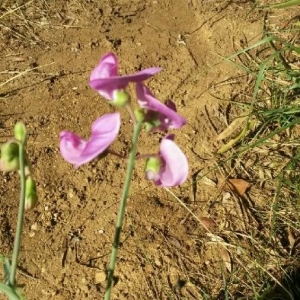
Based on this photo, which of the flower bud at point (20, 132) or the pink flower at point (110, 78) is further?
the flower bud at point (20, 132)

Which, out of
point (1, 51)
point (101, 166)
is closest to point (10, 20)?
point (1, 51)

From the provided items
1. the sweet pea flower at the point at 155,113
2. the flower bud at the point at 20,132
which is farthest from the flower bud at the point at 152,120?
the flower bud at the point at 20,132

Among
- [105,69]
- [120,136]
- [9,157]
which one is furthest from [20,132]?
[120,136]

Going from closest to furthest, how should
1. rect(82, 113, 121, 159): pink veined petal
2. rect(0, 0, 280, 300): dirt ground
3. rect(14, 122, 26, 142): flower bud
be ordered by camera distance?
rect(82, 113, 121, 159): pink veined petal < rect(14, 122, 26, 142): flower bud < rect(0, 0, 280, 300): dirt ground

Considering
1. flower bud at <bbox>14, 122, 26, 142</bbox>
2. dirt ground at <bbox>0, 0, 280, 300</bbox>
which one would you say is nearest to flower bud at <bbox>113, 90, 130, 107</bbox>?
flower bud at <bbox>14, 122, 26, 142</bbox>

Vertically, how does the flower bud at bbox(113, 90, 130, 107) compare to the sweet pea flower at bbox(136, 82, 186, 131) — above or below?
above

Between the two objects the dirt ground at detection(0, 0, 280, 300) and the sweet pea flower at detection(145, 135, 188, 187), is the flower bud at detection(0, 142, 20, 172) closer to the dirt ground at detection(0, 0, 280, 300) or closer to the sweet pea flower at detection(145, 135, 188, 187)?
the sweet pea flower at detection(145, 135, 188, 187)

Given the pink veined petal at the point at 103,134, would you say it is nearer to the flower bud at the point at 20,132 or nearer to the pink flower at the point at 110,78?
the pink flower at the point at 110,78

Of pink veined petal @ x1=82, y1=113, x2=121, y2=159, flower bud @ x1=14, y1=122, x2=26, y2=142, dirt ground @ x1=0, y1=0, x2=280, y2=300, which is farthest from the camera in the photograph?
dirt ground @ x1=0, y1=0, x2=280, y2=300
